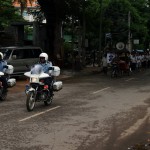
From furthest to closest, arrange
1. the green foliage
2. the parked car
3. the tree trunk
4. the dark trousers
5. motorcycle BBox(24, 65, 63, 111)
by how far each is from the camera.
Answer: the green foliage, the tree trunk, the parked car, the dark trousers, motorcycle BBox(24, 65, 63, 111)

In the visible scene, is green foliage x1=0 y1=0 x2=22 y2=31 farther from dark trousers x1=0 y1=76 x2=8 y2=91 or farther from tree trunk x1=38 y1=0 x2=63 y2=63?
dark trousers x1=0 y1=76 x2=8 y2=91

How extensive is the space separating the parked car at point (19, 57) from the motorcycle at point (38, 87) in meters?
10.3

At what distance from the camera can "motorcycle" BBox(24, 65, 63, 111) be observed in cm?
1274

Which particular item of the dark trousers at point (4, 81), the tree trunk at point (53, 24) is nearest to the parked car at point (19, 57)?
the tree trunk at point (53, 24)

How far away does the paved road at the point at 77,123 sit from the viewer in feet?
28.6

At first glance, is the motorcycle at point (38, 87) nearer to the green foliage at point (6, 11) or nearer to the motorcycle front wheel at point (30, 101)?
the motorcycle front wheel at point (30, 101)

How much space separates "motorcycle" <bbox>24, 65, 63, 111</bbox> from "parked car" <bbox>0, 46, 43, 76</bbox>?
10.3 m

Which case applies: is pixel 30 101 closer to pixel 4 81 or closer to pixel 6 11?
pixel 4 81

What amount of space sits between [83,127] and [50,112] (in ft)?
8.03

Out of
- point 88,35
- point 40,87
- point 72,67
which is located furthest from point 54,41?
point 40,87

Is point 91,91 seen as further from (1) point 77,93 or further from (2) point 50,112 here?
(2) point 50,112

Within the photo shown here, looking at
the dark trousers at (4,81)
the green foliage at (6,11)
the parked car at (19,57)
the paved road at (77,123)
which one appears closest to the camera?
the paved road at (77,123)

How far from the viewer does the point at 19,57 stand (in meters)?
24.8

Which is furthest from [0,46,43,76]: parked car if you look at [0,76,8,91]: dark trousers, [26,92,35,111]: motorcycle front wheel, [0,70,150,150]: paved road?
[26,92,35,111]: motorcycle front wheel
